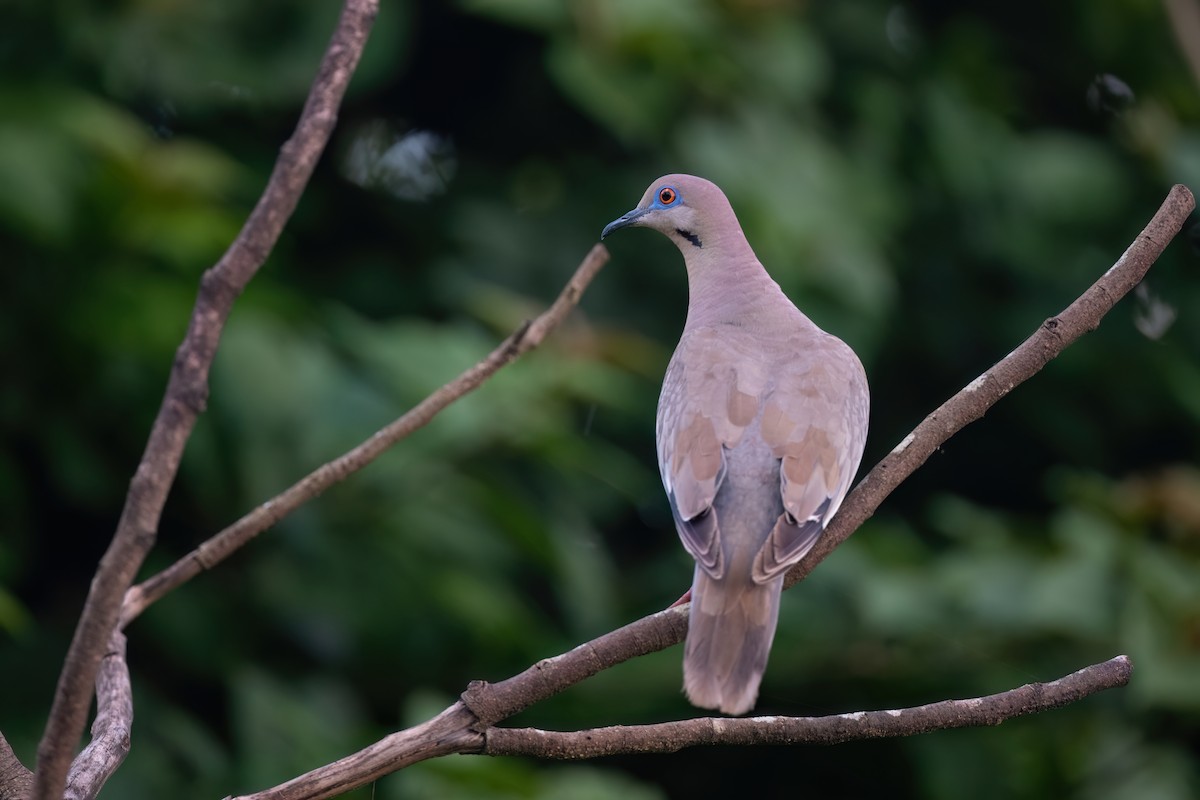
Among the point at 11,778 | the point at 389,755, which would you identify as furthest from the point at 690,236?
the point at 11,778

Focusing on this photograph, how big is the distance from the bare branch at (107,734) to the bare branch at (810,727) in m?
0.55

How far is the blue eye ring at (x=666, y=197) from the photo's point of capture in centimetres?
363

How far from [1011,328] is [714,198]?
2467mm

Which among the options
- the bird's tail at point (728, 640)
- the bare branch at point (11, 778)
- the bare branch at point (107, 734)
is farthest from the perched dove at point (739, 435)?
the bare branch at point (11, 778)

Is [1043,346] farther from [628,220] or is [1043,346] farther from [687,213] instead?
[628,220]

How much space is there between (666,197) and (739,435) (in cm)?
93

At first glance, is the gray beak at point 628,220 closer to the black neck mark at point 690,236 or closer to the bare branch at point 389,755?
the black neck mark at point 690,236

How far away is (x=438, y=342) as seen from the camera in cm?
416

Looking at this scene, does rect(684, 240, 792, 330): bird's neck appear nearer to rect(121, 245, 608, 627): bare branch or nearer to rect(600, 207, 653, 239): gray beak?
rect(600, 207, 653, 239): gray beak

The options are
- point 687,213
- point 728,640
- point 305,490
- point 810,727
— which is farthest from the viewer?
point 687,213

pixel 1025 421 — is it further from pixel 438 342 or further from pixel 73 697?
pixel 73 697

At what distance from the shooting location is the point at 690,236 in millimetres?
3619

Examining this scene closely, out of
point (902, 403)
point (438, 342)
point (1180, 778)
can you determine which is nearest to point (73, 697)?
point (438, 342)

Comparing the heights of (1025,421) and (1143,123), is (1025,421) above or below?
below
